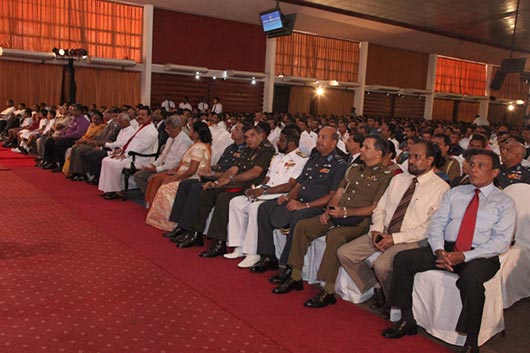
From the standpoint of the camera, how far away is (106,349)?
2.97m

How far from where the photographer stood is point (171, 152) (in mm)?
6715

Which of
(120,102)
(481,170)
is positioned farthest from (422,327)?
(120,102)

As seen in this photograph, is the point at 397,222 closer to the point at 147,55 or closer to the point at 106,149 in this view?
the point at 106,149

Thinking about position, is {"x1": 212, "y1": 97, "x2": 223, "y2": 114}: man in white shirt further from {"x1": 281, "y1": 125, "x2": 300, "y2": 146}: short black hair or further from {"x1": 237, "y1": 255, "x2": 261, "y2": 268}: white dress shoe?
{"x1": 237, "y1": 255, "x2": 261, "y2": 268}: white dress shoe

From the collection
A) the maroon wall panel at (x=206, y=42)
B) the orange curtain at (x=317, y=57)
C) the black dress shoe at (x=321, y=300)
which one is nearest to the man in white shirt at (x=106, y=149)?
the black dress shoe at (x=321, y=300)

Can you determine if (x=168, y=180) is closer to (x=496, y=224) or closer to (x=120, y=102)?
(x=496, y=224)

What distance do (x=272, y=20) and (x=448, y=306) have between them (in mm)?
9644

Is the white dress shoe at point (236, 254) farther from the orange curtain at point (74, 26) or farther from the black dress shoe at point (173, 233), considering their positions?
the orange curtain at point (74, 26)

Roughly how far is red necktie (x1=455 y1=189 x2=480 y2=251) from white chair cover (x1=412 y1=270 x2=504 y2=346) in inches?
8.0

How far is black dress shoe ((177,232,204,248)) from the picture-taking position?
5182 millimetres

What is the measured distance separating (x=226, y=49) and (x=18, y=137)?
8303mm

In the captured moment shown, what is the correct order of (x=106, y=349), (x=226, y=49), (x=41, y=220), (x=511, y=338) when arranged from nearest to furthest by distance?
(x=106, y=349) < (x=511, y=338) < (x=41, y=220) < (x=226, y=49)

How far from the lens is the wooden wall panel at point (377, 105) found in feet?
77.0

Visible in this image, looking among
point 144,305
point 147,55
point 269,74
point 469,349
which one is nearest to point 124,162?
point 144,305
